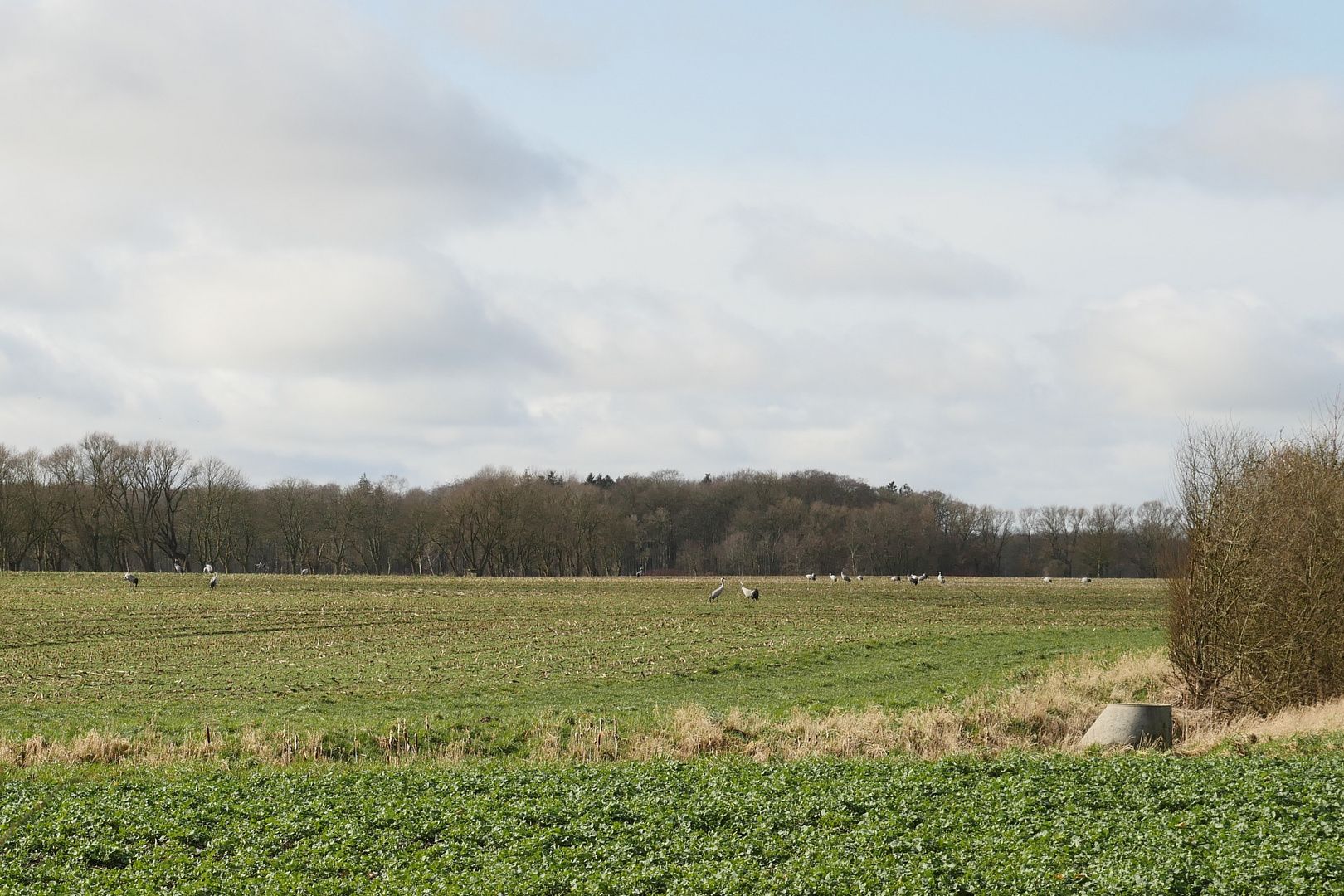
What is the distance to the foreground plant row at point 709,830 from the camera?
11.9m

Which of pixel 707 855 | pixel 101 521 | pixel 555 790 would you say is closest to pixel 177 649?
pixel 555 790

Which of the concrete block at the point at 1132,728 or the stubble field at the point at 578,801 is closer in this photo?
the stubble field at the point at 578,801

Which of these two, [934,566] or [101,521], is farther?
[934,566]

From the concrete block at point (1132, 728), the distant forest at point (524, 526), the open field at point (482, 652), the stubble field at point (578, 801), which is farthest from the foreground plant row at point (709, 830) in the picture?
the distant forest at point (524, 526)

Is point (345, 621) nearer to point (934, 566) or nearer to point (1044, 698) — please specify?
point (1044, 698)

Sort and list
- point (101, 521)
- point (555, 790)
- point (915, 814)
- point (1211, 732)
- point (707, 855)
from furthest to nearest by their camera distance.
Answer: point (101, 521) → point (1211, 732) → point (555, 790) → point (915, 814) → point (707, 855)

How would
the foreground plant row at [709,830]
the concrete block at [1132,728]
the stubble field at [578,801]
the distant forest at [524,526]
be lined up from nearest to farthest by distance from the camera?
the foreground plant row at [709,830]
the stubble field at [578,801]
the concrete block at [1132,728]
the distant forest at [524,526]

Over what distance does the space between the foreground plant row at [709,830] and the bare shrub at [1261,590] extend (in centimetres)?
1134

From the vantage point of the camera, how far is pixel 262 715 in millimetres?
23984

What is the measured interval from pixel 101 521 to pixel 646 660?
299 ft

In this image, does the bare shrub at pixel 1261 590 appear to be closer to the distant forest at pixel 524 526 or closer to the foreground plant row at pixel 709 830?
the foreground plant row at pixel 709 830

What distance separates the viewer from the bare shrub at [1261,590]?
87.7ft

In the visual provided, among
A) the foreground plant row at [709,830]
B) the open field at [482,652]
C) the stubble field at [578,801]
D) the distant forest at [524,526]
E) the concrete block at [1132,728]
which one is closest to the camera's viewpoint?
the foreground plant row at [709,830]

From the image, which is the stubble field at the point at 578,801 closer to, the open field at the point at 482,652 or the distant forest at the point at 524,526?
the open field at the point at 482,652
